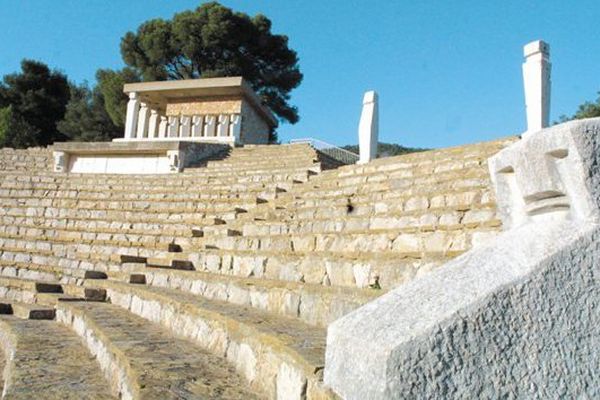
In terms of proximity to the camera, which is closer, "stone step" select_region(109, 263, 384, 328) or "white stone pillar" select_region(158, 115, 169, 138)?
"stone step" select_region(109, 263, 384, 328)

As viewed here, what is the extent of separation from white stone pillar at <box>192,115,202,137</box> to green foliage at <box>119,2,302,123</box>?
9.59 meters


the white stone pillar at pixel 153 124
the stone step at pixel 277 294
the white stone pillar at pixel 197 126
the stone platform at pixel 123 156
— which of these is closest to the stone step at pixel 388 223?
the stone step at pixel 277 294

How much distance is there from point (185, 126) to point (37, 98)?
20089mm

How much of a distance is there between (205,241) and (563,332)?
610 centimetres

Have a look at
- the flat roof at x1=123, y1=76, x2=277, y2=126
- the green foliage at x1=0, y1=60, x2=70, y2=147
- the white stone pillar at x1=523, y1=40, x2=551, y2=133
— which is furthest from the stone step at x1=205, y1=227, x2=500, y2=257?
Result: the green foliage at x1=0, y1=60, x2=70, y2=147

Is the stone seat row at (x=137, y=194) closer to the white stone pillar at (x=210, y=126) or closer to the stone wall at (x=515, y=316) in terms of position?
the white stone pillar at (x=210, y=126)

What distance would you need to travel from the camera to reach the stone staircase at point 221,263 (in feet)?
8.13

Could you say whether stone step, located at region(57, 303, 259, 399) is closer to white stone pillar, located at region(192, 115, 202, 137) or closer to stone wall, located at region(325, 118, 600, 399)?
stone wall, located at region(325, 118, 600, 399)

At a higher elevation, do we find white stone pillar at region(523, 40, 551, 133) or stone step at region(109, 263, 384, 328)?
white stone pillar at region(523, 40, 551, 133)

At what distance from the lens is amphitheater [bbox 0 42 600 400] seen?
1312 millimetres

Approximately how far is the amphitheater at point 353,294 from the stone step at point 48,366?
0.06ft

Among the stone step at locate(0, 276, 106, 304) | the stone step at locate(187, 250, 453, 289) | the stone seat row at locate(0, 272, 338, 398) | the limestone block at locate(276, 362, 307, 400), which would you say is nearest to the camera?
the limestone block at locate(276, 362, 307, 400)

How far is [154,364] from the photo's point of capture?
2486 millimetres

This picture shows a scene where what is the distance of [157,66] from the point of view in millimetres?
29688
